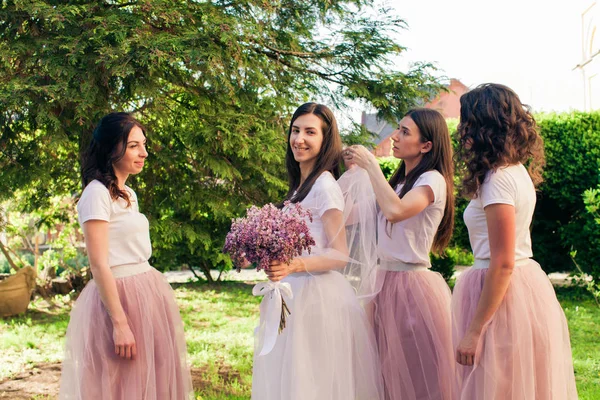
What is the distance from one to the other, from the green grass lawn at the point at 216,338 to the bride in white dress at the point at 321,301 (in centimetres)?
256

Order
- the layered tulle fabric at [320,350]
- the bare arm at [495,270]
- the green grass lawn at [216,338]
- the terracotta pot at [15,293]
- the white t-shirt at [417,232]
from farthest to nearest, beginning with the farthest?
the terracotta pot at [15,293], the green grass lawn at [216,338], the white t-shirt at [417,232], the layered tulle fabric at [320,350], the bare arm at [495,270]

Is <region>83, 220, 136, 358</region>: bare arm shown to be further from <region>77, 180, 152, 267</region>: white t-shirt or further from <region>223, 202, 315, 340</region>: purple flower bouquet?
<region>223, 202, 315, 340</region>: purple flower bouquet

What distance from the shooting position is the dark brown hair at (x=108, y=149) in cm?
324

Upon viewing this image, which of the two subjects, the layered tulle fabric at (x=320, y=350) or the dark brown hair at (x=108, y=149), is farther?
the dark brown hair at (x=108, y=149)

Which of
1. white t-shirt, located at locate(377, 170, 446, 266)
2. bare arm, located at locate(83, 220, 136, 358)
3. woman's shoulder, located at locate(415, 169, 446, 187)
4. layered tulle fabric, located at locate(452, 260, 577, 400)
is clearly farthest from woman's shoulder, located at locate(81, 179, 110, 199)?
layered tulle fabric, located at locate(452, 260, 577, 400)

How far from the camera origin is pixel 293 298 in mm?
2969

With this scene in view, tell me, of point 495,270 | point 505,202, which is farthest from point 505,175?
point 495,270

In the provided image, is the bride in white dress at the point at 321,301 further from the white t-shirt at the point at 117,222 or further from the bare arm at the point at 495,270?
the white t-shirt at the point at 117,222

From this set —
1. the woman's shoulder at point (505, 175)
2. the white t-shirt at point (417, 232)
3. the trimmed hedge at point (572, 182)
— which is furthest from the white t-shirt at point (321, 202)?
the trimmed hedge at point (572, 182)

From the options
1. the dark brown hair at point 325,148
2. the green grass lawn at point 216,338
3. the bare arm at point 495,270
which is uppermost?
the dark brown hair at point 325,148

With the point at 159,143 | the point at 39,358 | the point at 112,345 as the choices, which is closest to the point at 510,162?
the point at 112,345

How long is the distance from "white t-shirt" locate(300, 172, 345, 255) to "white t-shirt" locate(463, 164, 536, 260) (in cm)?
68

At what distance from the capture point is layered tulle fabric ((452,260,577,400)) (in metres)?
2.65

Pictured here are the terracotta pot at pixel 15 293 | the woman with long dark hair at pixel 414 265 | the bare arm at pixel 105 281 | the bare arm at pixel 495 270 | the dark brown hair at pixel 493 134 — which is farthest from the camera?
the terracotta pot at pixel 15 293
